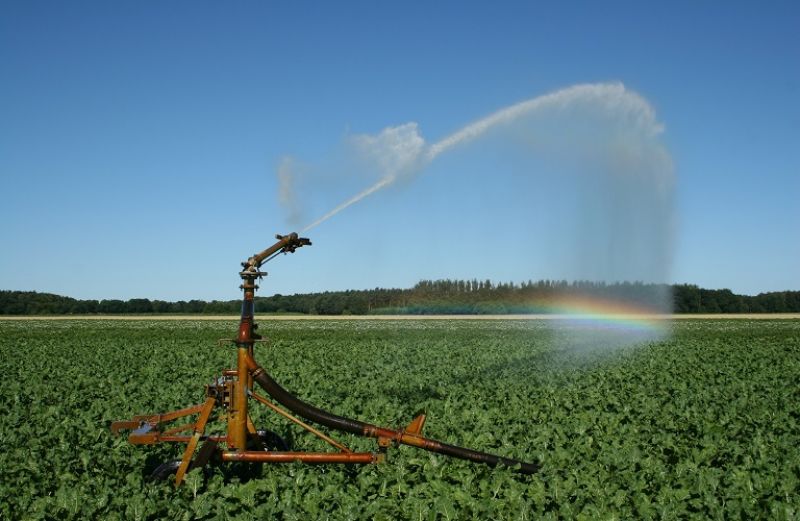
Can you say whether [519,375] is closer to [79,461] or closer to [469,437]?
[469,437]

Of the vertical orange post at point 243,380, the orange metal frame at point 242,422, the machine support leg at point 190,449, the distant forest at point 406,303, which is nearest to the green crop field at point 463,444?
the machine support leg at point 190,449

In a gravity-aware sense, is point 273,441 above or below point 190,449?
below

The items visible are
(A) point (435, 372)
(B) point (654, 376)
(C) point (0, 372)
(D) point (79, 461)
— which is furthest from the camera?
(C) point (0, 372)

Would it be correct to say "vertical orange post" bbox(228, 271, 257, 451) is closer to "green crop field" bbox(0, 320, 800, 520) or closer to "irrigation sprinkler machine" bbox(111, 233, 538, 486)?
"irrigation sprinkler machine" bbox(111, 233, 538, 486)

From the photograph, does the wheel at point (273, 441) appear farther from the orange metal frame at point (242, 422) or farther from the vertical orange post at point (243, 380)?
the vertical orange post at point (243, 380)

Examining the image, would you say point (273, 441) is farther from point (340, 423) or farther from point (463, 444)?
point (463, 444)

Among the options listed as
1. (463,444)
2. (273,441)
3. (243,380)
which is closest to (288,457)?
A: (243,380)

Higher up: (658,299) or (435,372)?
(658,299)

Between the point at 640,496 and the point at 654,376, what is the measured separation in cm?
1135

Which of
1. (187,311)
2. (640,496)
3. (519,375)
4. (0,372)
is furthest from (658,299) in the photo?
(187,311)

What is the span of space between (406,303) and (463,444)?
68.7 meters

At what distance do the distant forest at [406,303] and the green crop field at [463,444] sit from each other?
32777mm

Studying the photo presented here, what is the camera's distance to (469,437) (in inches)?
357

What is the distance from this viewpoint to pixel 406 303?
77.8 m
